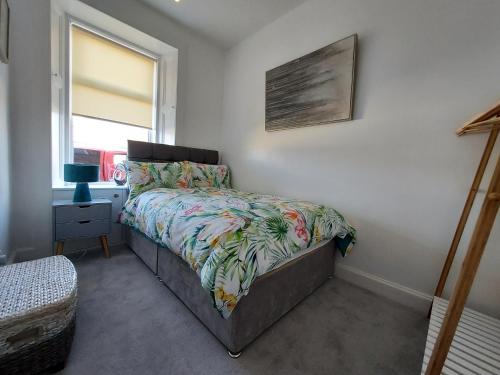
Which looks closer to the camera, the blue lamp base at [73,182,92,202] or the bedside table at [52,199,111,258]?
the bedside table at [52,199,111,258]

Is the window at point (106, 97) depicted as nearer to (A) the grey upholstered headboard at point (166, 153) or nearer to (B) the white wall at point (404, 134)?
(A) the grey upholstered headboard at point (166, 153)

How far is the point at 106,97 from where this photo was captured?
8.41ft

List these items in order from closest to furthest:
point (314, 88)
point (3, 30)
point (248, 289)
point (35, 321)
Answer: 1. point (35, 321)
2. point (248, 289)
3. point (3, 30)
4. point (314, 88)

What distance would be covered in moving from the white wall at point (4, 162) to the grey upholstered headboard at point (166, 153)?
985 millimetres

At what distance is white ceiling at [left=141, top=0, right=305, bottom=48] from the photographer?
2.36m

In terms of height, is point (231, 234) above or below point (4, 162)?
below

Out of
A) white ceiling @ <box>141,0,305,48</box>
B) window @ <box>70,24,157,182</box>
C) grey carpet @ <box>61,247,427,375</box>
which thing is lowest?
grey carpet @ <box>61,247,427,375</box>

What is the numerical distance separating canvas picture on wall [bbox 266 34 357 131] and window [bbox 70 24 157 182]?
5.70 ft

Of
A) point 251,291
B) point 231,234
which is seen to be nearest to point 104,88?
point 231,234

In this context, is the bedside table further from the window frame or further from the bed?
the window frame

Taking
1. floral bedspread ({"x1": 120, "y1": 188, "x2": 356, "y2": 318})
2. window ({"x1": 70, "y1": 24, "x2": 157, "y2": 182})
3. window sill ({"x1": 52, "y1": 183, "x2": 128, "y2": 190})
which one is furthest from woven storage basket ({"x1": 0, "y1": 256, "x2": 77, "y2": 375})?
window ({"x1": 70, "y1": 24, "x2": 157, "y2": 182})

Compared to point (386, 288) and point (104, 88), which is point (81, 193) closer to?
point (104, 88)

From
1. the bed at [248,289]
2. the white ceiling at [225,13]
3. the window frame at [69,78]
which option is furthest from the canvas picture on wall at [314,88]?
the window frame at [69,78]

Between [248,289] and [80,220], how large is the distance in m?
1.84
